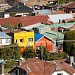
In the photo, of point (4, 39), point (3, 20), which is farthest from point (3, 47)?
point (3, 20)

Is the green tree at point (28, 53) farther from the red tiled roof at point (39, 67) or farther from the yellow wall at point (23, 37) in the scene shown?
the red tiled roof at point (39, 67)

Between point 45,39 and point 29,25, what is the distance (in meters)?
4.61

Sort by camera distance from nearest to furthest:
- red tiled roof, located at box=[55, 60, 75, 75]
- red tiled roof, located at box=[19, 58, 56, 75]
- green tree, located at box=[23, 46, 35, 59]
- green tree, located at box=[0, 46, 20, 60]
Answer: red tiled roof, located at box=[19, 58, 56, 75], red tiled roof, located at box=[55, 60, 75, 75], green tree, located at box=[0, 46, 20, 60], green tree, located at box=[23, 46, 35, 59]

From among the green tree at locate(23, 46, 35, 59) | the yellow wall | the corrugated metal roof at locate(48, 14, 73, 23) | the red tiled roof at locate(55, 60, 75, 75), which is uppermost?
the red tiled roof at locate(55, 60, 75, 75)

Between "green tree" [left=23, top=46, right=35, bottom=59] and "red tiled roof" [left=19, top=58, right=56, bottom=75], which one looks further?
"green tree" [left=23, top=46, right=35, bottom=59]

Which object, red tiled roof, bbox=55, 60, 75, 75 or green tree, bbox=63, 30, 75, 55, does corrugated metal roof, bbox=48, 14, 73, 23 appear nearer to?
green tree, bbox=63, 30, 75, 55

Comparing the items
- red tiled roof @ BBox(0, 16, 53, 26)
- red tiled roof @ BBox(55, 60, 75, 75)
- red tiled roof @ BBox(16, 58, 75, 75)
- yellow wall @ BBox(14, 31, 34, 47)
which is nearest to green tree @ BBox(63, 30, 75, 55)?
yellow wall @ BBox(14, 31, 34, 47)

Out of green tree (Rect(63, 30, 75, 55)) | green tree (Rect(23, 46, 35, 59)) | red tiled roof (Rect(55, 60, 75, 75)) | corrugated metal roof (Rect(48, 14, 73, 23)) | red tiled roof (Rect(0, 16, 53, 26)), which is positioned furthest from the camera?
corrugated metal roof (Rect(48, 14, 73, 23))

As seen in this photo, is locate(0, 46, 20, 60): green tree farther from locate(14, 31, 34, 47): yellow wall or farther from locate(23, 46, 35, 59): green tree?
locate(14, 31, 34, 47): yellow wall

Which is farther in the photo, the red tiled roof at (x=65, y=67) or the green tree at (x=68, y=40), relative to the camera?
the green tree at (x=68, y=40)

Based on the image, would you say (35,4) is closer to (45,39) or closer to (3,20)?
(3,20)

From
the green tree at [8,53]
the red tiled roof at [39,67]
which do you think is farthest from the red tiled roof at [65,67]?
the green tree at [8,53]

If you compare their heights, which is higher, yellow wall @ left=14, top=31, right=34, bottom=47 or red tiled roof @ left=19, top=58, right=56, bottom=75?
red tiled roof @ left=19, top=58, right=56, bottom=75

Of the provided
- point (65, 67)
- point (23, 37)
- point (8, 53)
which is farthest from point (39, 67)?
point (23, 37)
